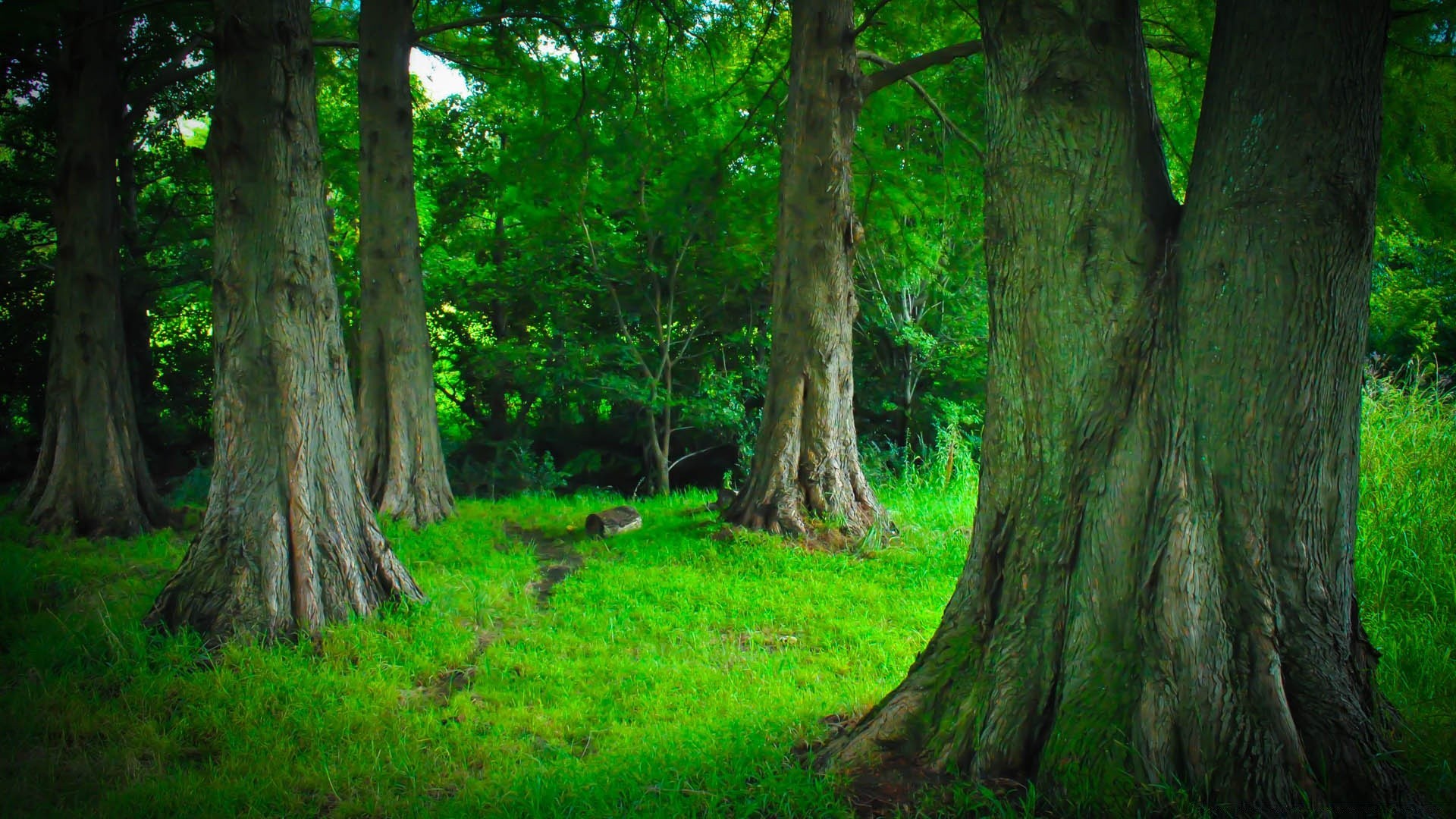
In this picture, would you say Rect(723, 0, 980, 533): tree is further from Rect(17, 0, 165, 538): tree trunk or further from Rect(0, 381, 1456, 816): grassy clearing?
Rect(17, 0, 165, 538): tree trunk

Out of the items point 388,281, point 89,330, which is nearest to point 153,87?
point 89,330

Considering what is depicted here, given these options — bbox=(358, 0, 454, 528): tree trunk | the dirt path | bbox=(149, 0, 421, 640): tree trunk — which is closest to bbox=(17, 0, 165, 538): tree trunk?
bbox=(358, 0, 454, 528): tree trunk

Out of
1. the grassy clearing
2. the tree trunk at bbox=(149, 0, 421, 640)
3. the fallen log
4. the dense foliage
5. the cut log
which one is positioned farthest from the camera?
the dense foliage

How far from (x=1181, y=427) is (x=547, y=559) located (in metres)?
6.15

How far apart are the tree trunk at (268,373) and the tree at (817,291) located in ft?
13.1

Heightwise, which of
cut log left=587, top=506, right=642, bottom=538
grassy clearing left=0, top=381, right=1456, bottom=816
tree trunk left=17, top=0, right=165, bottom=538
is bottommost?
grassy clearing left=0, top=381, right=1456, bottom=816

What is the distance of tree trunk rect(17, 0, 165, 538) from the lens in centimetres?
838

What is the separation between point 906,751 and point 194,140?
653 inches

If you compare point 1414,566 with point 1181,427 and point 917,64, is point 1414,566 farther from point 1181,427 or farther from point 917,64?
point 917,64

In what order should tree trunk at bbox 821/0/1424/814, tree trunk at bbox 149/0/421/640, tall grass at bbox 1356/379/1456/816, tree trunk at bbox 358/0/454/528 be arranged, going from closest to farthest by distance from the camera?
tree trunk at bbox 821/0/1424/814
tall grass at bbox 1356/379/1456/816
tree trunk at bbox 149/0/421/640
tree trunk at bbox 358/0/454/528

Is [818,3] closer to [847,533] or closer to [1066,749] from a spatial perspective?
[847,533]

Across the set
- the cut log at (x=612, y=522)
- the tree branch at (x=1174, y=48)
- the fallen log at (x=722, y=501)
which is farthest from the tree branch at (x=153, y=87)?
the tree branch at (x=1174, y=48)

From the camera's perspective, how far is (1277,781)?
2.75m

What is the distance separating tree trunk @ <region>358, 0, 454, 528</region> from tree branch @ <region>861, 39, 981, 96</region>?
495 centimetres
